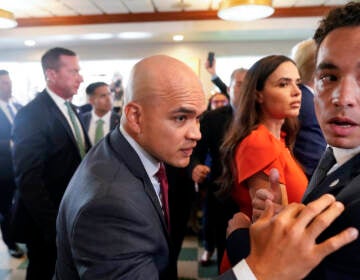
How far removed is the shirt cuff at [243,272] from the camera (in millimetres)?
666

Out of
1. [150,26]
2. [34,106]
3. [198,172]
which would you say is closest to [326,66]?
[198,172]

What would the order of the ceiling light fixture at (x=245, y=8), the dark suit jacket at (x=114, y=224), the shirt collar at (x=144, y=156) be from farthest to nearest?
1. the ceiling light fixture at (x=245, y=8)
2. the shirt collar at (x=144, y=156)
3. the dark suit jacket at (x=114, y=224)

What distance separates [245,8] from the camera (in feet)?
13.0

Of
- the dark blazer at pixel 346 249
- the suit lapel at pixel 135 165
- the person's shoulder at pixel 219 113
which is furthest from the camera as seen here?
the person's shoulder at pixel 219 113

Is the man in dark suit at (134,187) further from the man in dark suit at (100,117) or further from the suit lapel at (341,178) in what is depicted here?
the man in dark suit at (100,117)

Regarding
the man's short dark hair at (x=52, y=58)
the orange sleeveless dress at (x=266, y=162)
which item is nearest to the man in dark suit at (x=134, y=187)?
the orange sleeveless dress at (x=266, y=162)

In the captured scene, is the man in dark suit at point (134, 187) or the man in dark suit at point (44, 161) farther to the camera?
the man in dark suit at point (44, 161)

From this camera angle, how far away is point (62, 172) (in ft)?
6.66

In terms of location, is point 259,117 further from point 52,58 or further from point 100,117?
point 100,117

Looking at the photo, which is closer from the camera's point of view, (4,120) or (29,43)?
(4,120)

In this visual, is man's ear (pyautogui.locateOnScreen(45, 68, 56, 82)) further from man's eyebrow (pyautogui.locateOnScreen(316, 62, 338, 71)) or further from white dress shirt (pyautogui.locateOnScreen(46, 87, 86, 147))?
man's eyebrow (pyautogui.locateOnScreen(316, 62, 338, 71))

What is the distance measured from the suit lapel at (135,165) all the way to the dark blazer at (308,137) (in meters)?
0.90

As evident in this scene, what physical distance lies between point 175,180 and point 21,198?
988 mm

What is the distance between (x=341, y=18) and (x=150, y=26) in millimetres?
5656
